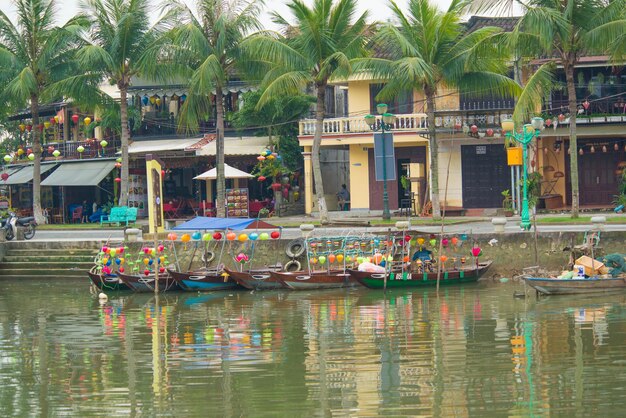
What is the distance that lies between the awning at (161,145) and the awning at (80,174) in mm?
1273

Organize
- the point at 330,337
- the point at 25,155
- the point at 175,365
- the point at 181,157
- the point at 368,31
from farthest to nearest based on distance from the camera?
the point at 25,155, the point at 181,157, the point at 368,31, the point at 330,337, the point at 175,365

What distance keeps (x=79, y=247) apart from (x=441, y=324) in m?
15.6

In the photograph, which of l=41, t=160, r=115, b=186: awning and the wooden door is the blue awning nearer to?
the wooden door

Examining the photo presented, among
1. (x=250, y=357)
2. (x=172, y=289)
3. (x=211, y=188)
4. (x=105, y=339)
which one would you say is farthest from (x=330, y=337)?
(x=211, y=188)

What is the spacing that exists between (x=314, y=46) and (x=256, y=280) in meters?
8.84

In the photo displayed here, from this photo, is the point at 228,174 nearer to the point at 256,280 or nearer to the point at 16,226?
the point at 16,226

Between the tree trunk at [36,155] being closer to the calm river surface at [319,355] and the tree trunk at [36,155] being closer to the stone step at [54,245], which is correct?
the stone step at [54,245]

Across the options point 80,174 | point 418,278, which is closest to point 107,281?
point 418,278

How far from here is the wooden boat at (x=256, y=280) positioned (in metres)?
30.0

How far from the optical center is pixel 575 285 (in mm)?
26062

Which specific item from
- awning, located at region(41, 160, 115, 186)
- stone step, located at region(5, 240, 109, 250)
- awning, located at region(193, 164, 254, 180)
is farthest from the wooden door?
A: stone step, located at region(5, 240, 109, 250)

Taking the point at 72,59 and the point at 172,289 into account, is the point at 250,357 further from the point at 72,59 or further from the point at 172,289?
the point at 72,59

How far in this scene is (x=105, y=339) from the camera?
2294 cm

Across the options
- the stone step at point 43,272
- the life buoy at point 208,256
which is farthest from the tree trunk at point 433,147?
the stone step at point 43,272
